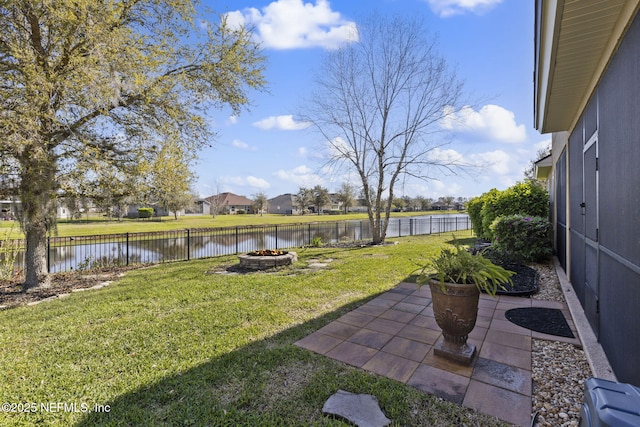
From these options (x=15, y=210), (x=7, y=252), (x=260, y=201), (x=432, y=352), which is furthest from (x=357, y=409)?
(x=260, y=201)

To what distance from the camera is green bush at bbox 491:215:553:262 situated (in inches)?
247

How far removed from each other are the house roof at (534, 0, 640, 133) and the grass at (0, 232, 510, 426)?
9.38 ft

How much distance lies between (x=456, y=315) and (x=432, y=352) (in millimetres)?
530

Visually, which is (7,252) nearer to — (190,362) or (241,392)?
(190,362)

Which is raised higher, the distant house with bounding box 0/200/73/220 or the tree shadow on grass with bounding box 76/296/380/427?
the distant house with bounding box 0/200/73/220

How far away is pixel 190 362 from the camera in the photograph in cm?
261

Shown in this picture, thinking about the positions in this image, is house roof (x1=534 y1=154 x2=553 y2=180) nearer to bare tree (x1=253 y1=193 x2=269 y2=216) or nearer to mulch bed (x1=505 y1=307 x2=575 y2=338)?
mulch bed (x1=505 y1=307 x2=575 y2=338)

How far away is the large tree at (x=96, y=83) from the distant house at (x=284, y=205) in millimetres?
52419

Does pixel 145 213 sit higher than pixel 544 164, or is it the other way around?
pixel 544 164

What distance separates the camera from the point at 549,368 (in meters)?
2.45

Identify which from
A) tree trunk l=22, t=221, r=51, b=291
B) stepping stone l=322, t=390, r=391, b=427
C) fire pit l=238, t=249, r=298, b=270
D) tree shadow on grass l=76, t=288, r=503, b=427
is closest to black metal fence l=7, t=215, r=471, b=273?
tree trunk l=22, t=221, r=51, b=291

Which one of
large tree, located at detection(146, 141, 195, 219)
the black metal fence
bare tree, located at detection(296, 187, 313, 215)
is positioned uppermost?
bare tree, located at detection(296, 187, 313, 215)

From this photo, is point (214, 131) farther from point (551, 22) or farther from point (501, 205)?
point (501, 205)

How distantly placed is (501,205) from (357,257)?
4.19 metres
